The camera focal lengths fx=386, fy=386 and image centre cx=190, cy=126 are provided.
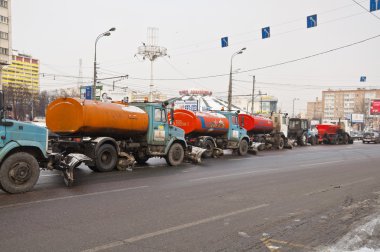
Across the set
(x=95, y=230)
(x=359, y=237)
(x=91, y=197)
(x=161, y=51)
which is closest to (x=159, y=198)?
(x=91, y=197)

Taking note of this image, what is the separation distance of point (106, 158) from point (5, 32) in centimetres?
5722

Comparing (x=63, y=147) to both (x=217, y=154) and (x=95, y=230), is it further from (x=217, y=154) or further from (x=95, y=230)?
(x=217, y=154)

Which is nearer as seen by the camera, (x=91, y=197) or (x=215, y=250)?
(x=215, y=250)

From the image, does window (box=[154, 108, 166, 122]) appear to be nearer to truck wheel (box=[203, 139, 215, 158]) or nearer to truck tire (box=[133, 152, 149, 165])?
truck tire (box=[133, 152, 149, 165])

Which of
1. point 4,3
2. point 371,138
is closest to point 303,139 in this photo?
point 371,138

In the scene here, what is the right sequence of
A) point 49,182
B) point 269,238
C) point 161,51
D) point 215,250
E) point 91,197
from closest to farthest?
1. point 215,250
2. point 269,238
3. point 91,197
4. point 49,182
5. point 161,51

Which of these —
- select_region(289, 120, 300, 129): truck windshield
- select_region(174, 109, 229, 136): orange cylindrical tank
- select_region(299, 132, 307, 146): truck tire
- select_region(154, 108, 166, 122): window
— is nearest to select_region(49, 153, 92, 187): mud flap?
select_region(154, 108, 166, 122): window

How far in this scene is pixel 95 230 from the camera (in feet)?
19.3

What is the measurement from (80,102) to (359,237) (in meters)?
9.49

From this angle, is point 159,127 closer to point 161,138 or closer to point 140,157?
point 161,138

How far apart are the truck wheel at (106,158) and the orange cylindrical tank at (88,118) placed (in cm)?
53

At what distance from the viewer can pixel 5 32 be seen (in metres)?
61.7

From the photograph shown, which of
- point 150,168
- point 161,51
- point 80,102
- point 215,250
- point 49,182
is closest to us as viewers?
point 215,250

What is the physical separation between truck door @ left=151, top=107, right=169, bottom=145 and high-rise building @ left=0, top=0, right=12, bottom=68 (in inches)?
2025
